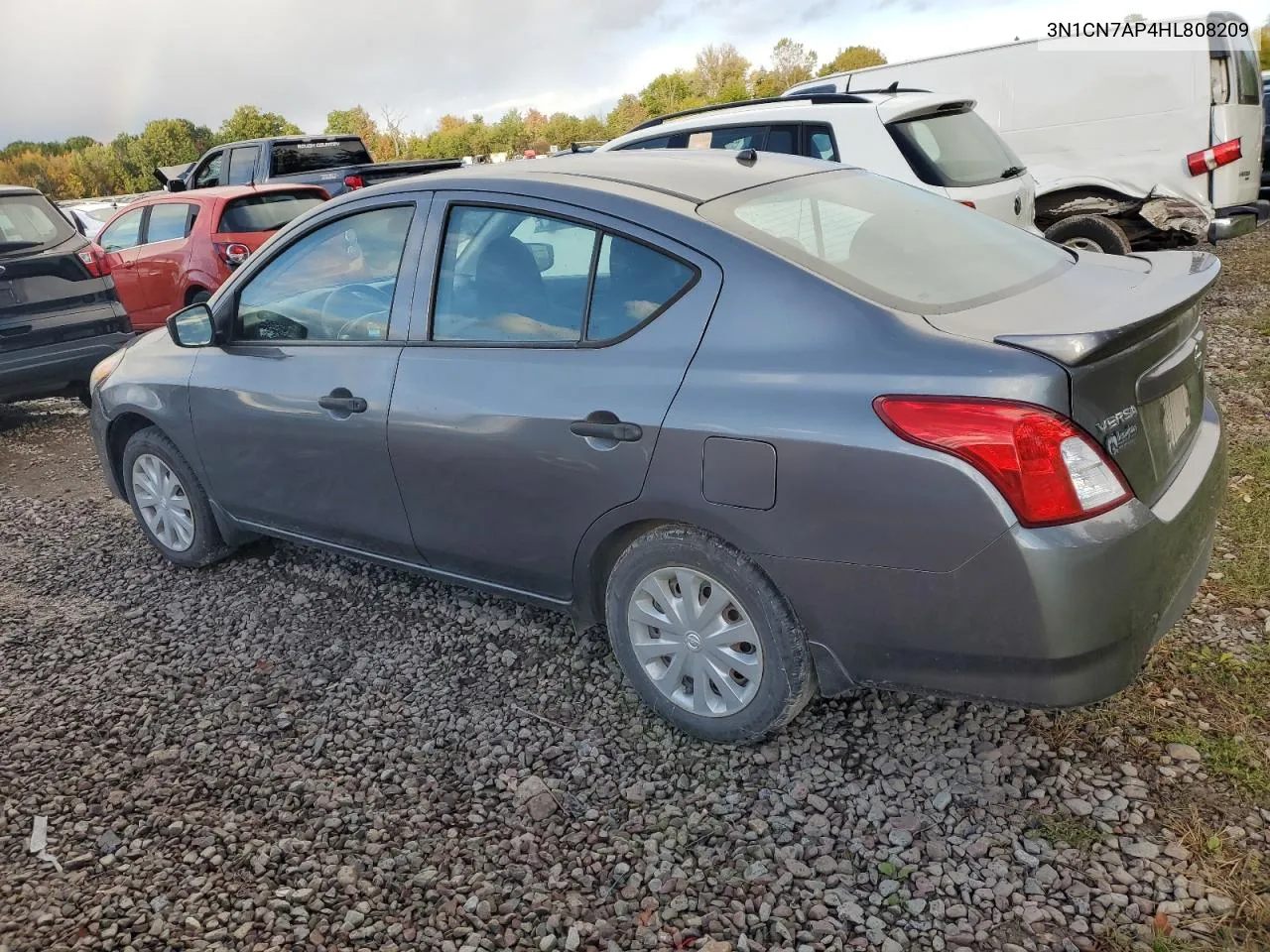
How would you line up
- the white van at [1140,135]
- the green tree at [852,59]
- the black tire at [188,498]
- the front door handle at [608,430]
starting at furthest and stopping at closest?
the green tree at [852,59] < the white van at [1140,135] < the black tire at [188,498] < the front door handle at [608,430]

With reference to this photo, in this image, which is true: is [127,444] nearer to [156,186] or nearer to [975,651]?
[975,651]

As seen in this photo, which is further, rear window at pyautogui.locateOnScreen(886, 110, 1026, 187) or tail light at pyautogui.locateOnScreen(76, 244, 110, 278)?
tail light at pyautogui.locateOnScreen(76, 244, 110, 278)

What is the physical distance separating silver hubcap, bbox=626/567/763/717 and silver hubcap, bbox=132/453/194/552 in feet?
8.30

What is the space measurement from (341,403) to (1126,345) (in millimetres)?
2492

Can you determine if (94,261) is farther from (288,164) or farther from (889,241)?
(889,241)

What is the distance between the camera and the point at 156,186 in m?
51.2

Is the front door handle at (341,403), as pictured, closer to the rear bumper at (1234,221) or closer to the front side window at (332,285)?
the front side window at (332,285)

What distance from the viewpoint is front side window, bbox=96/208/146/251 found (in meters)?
10.2

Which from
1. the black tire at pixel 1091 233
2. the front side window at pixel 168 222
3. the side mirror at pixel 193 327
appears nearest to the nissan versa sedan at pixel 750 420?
the side mirror at pixel 193 327

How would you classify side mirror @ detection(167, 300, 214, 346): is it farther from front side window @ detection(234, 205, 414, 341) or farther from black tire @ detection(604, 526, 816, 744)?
black tire @ detection(604, 526, 816, 744)

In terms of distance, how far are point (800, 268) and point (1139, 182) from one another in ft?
23.5

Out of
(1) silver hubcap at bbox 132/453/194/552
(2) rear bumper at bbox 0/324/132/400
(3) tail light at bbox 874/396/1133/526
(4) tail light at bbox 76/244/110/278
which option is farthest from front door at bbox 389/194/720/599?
(4) tail light at bbox 76/244/110/278

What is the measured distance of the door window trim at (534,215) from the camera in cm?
285

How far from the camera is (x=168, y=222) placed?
9906mm
